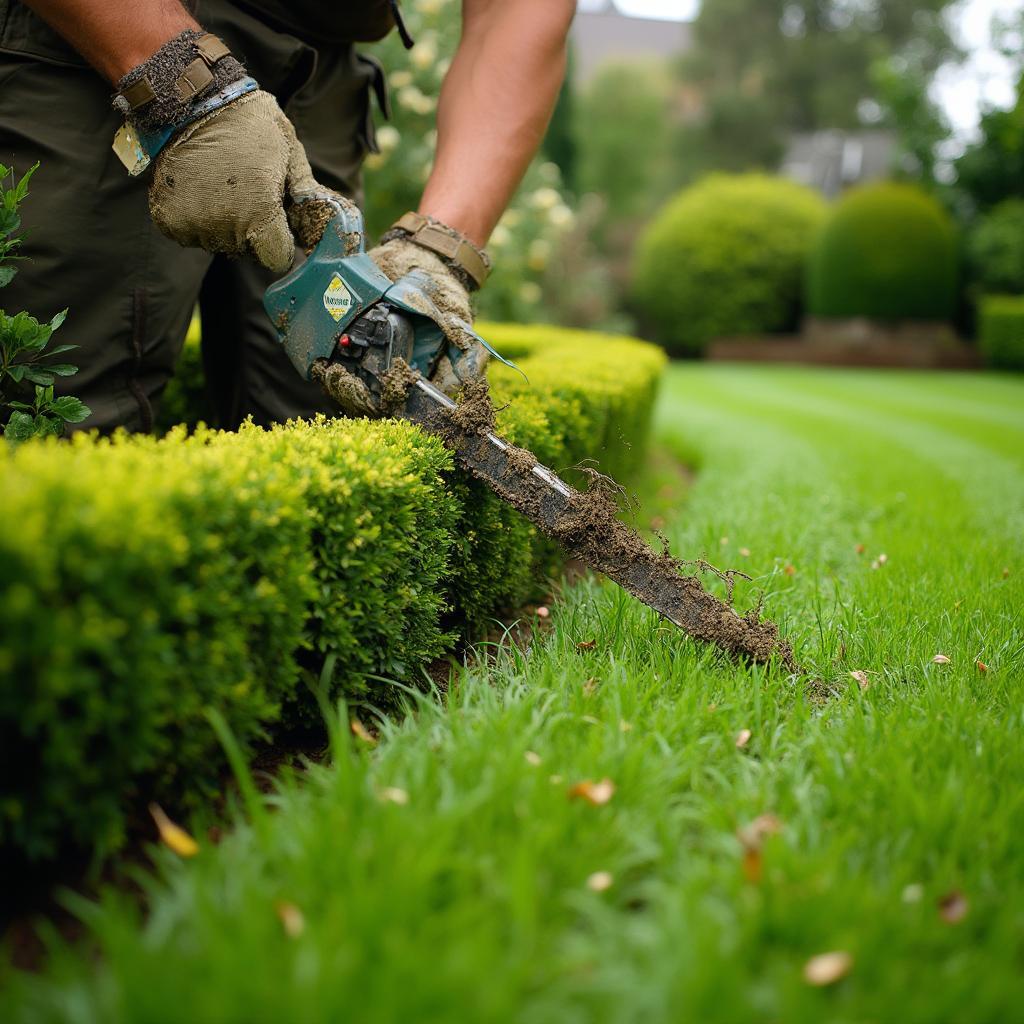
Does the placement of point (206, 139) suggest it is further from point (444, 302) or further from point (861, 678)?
point (861, 678)

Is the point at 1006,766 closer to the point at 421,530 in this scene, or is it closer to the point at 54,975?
the point at 421,530

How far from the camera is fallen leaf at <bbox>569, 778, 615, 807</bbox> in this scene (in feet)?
5.08

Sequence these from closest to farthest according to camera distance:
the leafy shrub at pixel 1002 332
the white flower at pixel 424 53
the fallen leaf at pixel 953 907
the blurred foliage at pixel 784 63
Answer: the fallen leaf at pixel 953 907 < the white flower at pixel 424 53 < the leafy shrub at pixel 1002 332 < the blurred foliage at pixel 784 63

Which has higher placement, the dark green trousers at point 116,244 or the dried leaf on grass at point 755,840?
the dark green trousers at point 116,244

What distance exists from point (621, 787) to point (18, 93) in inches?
85.7

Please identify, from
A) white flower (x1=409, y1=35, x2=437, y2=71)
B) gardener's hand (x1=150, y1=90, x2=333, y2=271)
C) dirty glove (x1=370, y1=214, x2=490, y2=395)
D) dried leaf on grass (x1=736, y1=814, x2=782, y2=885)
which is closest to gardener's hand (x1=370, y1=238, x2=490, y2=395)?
dirty glove (x1=370, y1=214, x2=490, y2=395)

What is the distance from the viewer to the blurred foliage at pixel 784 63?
34875 mm

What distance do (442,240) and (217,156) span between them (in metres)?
0.63

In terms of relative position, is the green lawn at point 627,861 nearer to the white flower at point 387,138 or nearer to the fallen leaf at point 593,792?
the fallen leaf at point 593,792

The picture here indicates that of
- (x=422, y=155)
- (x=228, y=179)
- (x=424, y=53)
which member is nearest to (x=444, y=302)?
(x=228, y=179)

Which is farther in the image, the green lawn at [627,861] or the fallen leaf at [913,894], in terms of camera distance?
the fallen leaf at [913,894]

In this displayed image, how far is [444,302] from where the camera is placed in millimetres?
2365

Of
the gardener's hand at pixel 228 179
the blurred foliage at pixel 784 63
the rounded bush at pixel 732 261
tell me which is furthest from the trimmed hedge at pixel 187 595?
the blurred foliage at pixel 784 63

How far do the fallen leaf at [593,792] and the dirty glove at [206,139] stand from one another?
4.99 ft
